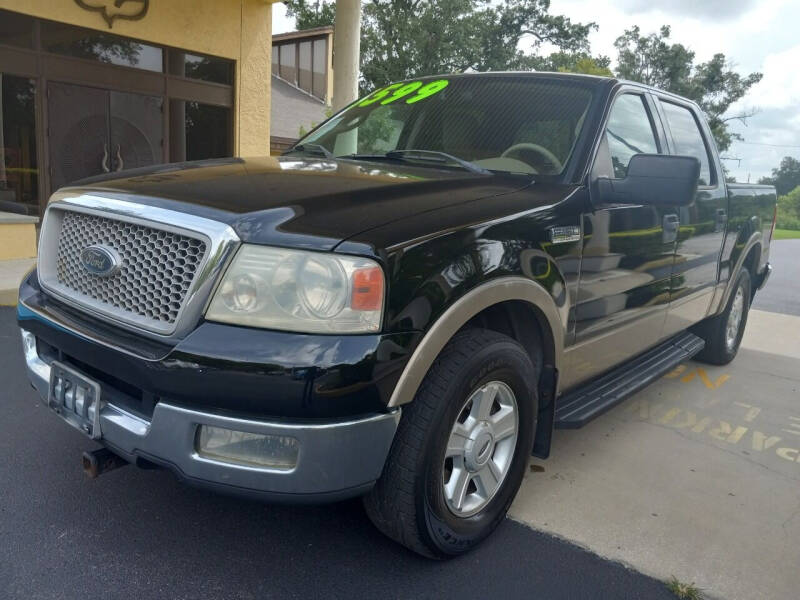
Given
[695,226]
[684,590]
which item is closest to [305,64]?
[695,226]

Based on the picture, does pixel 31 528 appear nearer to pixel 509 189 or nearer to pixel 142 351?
pixel 142 351

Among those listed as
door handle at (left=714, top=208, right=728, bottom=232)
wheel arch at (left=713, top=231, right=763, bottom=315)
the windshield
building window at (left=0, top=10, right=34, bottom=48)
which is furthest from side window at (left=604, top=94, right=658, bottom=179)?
building window at (left=0, top=10, right=34, bottom=48)

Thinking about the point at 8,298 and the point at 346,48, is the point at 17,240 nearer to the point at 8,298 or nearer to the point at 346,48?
the point at 8,298

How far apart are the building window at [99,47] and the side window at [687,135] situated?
7.98 meters

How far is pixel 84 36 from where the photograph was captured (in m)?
9.09

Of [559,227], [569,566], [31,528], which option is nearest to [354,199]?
[559,227]

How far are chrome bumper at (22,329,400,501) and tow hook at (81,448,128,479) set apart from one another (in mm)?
286

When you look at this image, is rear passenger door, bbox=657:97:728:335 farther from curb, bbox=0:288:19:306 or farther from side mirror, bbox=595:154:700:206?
curb, bbox=0:288:19:306

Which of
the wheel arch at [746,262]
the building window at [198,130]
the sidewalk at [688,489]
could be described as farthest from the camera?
the building window at [198,130]

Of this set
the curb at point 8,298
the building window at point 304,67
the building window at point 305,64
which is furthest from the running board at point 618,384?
the building window at point 304,67

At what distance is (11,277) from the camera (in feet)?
22.8

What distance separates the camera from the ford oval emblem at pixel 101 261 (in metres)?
2.16

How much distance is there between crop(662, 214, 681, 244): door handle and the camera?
137 inches

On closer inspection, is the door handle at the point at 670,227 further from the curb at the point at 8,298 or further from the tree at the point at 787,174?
the tree at the point at 787,174
